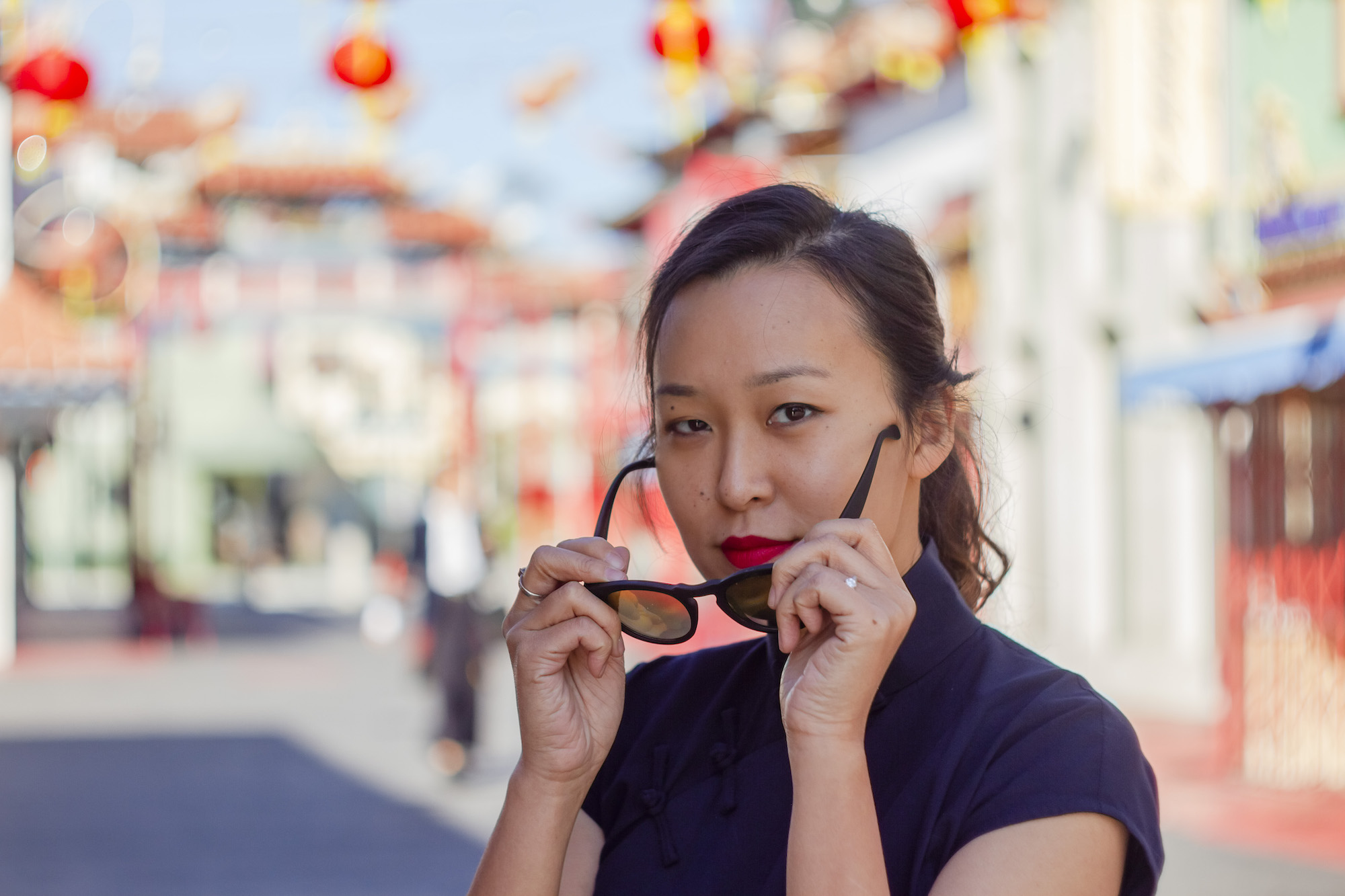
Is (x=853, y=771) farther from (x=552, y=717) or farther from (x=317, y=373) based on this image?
(x=317, y=373)

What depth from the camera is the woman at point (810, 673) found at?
139 centimetres

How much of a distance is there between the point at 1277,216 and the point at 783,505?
925cm

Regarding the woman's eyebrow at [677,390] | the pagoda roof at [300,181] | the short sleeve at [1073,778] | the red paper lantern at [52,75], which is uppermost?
the pagoda roof at [300,181]

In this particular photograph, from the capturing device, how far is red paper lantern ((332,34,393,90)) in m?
8.56

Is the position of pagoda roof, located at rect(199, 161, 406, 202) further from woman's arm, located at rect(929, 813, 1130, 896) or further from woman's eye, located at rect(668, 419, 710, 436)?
woman's arm, located at rect(929, 813, 1130, 896)

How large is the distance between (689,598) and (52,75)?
9.26 metres

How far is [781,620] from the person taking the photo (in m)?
1.41

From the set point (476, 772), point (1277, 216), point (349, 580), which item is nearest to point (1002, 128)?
point (1277, 216)

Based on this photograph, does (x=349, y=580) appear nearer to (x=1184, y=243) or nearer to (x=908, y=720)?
(x=1184, y=243)

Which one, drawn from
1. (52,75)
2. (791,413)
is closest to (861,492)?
(791,413)

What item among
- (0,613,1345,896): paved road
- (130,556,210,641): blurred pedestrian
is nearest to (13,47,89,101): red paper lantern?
(0,613,1345,896): paved road

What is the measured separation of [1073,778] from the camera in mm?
1407

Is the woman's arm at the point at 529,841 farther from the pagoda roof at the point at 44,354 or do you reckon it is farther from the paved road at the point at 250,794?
the pagoda roof at the point at 44,354

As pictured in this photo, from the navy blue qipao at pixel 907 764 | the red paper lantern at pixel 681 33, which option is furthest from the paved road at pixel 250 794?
the navy blue qipao at pixel 907 764
